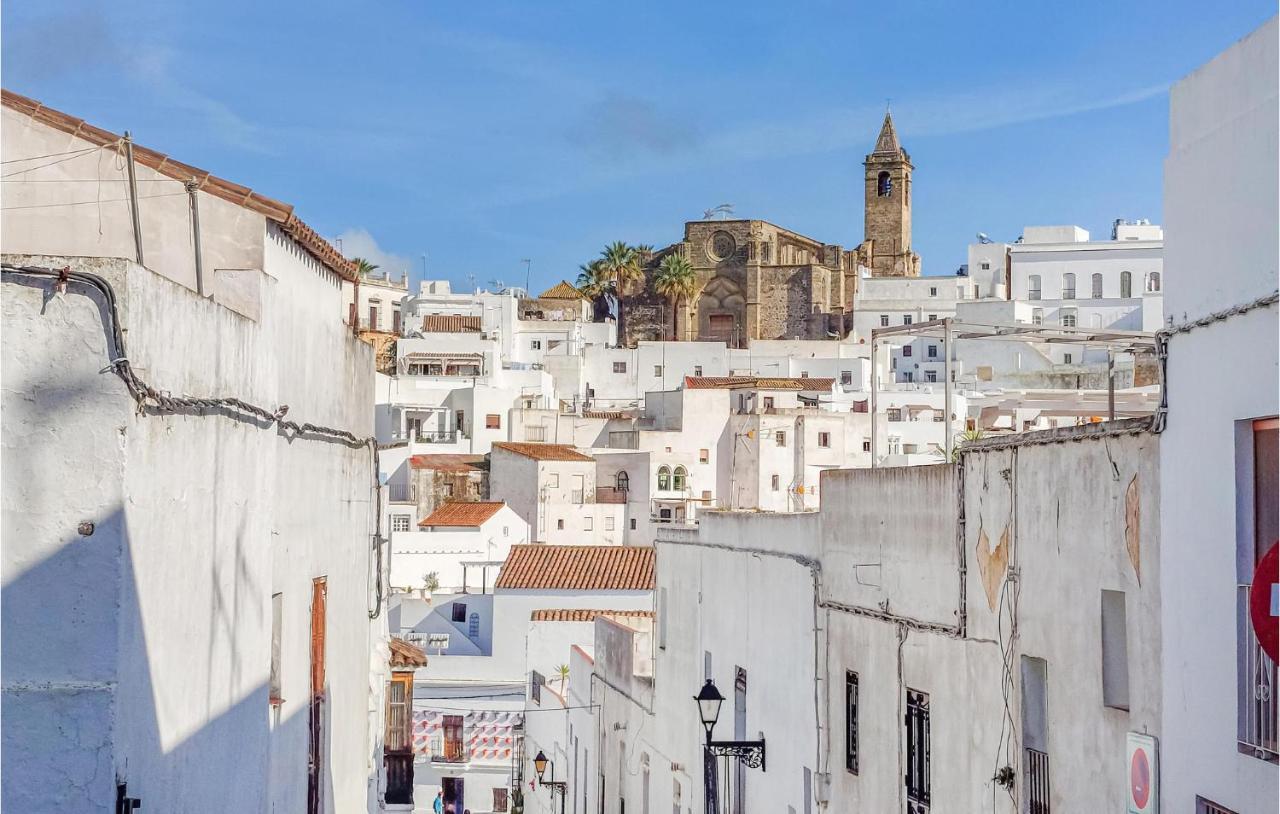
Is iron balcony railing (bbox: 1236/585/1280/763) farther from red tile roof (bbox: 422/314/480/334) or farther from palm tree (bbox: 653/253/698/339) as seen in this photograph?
palm tree (bbox: 653/253/698/339)

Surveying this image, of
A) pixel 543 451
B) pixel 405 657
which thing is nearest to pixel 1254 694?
pixel 405 657

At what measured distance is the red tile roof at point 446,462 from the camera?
216ft

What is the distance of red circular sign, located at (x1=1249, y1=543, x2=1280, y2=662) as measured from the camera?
23.7 feet

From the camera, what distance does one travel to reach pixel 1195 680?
8.81m

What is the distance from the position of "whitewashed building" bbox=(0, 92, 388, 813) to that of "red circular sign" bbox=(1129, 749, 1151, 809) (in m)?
5.31

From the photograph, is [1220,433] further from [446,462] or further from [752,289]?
[752,289]

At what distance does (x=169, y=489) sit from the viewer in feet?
25.5

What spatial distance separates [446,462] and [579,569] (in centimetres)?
2307

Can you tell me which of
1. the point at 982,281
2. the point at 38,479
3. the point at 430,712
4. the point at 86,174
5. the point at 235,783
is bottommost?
the point at 430,712

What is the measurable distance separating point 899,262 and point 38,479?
3984 inches

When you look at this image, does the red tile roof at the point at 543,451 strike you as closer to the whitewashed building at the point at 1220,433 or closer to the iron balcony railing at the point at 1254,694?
the whitewashed building at the point at 1220,433

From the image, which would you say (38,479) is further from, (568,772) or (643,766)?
(568,772)

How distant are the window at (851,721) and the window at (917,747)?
5.46 ft

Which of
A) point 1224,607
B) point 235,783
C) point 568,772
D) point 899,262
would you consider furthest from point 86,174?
point 899,262
